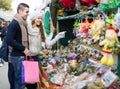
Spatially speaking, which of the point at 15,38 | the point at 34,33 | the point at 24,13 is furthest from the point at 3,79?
the point at 24,13

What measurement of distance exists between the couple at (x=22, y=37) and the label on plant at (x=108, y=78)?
1289mm

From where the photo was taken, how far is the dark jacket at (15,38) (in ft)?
21.0

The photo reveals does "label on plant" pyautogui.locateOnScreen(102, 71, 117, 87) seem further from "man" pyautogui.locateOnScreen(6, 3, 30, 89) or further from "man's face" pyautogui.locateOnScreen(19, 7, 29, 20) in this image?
"man's face" pyautogui.locateOnScreen(19, 7, 29, 20)

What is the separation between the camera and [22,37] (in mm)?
6566

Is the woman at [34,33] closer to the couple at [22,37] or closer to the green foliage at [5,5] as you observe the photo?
the couple at [22,37]

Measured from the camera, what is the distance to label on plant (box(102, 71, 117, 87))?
20.5 ft

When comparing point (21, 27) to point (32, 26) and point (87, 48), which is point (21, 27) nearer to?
point (32, 26)

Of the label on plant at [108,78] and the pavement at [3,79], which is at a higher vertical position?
the label on plant at [108,78]

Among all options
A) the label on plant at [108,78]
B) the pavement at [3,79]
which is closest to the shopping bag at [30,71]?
the label on plant at [108,78]

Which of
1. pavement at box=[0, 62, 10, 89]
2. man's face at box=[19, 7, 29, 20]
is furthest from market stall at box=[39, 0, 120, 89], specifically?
man's face at box=[19, 7, 29, 20]

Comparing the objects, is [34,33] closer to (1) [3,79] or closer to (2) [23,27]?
(2) [23,27]

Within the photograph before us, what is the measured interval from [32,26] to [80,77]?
1278 millimetres

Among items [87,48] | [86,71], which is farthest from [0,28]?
[86,71]

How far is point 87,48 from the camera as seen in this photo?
27.5ft
